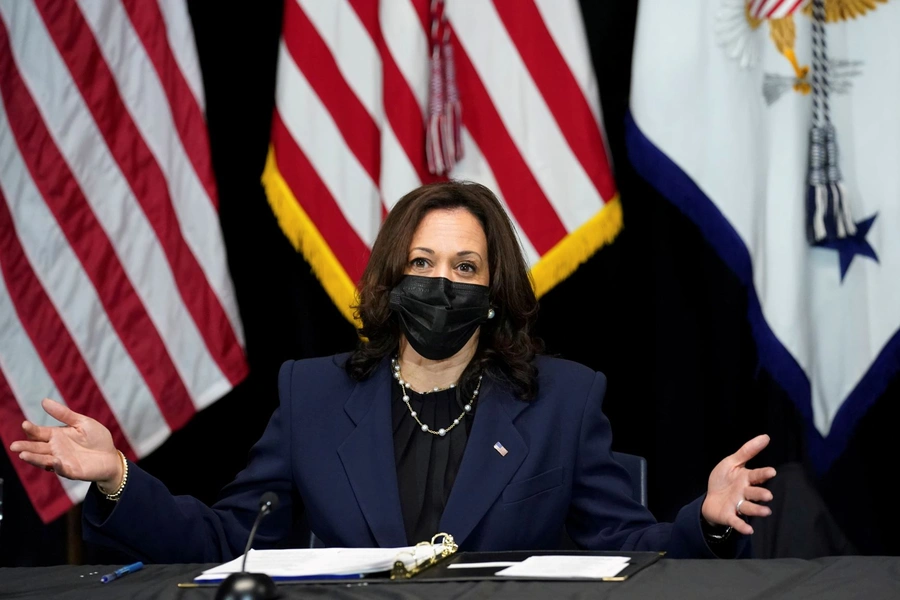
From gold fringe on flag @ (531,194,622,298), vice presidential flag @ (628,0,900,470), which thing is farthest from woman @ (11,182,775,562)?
vice presidential flag @ (628,0,900,470)

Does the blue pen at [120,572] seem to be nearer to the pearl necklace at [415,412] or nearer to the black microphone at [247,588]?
the black microphone at [247,588]

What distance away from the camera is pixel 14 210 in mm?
3182

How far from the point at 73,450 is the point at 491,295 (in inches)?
37.4

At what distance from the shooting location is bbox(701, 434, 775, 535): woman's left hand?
1.69 meters

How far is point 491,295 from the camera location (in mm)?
2295

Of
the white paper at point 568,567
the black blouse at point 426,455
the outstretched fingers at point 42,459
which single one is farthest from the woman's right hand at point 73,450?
the white paper at point 568,567

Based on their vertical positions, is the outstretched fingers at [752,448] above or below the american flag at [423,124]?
below

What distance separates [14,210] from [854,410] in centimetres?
264

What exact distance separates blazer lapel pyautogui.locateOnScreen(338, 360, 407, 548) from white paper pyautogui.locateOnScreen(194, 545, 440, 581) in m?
0.35

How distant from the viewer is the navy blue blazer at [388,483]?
1998 mm

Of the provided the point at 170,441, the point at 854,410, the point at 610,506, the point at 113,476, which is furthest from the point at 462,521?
the point at 170,441

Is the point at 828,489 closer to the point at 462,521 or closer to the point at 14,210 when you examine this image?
the point at 462,521

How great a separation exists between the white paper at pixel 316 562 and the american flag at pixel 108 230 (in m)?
1.68

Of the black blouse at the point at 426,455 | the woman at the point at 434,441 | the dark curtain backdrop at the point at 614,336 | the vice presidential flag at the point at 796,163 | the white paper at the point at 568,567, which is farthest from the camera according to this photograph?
the dark curtain backdrop at the point at 614,336
